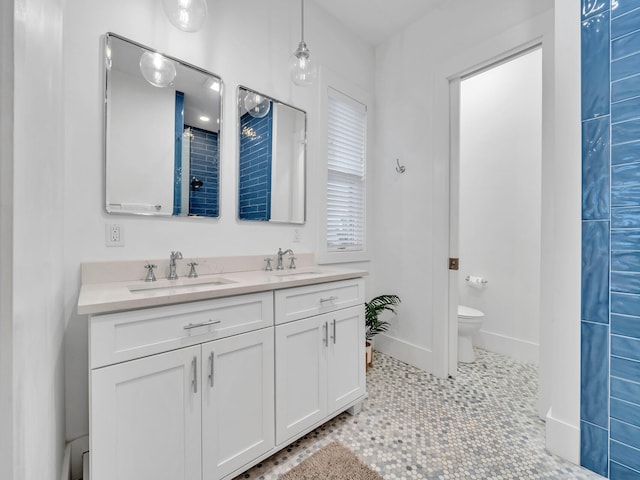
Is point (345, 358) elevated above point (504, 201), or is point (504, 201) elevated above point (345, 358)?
point (504, 201)

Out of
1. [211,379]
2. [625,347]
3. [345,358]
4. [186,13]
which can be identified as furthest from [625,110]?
[211,379]

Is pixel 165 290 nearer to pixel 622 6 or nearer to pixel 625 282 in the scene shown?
pixel 625 282

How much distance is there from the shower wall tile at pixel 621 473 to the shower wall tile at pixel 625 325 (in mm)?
596

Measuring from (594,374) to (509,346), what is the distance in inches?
57.4

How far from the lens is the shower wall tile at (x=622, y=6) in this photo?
121 cm

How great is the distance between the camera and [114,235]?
4.50 ft

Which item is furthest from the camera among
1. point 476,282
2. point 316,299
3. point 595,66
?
point 476,282

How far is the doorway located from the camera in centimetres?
250

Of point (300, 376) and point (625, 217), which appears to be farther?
point (300, 376)

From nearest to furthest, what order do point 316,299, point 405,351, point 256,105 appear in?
1. point 316,299
2. point 256,105
3. point 405,351

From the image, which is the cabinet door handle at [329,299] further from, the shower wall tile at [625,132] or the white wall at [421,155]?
the shower wall tile at [625,132]

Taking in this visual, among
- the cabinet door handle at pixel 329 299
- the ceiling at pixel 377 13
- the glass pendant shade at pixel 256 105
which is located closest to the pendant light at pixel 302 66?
the glass pendant shade at pixel 256 105

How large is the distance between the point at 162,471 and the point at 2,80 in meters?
1.25

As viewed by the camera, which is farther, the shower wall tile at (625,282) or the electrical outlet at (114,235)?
the electrical outlet at (114,235)
